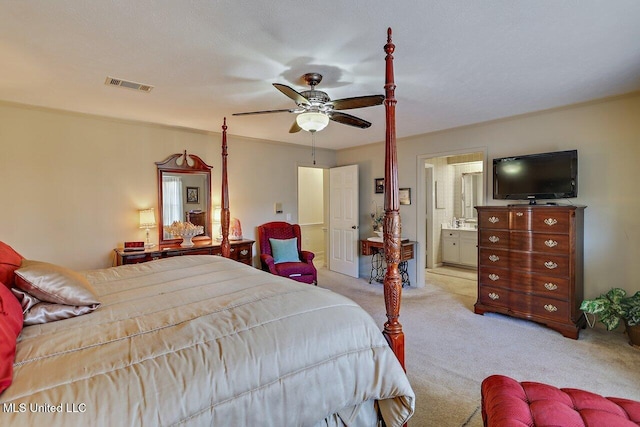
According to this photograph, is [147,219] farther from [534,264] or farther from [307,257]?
[534,264]

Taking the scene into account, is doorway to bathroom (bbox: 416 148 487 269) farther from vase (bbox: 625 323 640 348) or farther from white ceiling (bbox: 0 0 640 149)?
vase (bbox: 625 323 640 348)

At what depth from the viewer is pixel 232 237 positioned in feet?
15.7

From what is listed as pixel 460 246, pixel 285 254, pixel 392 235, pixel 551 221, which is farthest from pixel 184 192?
pixel 460 246

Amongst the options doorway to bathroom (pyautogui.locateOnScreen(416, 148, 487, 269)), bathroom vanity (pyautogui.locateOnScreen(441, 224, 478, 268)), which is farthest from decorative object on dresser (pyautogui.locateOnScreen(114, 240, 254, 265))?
bathroom vanity (pyautogui.locateOnScreen(441, 224, 478, 268))

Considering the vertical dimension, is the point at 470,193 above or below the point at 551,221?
above

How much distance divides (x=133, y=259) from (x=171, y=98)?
1920 millimetres

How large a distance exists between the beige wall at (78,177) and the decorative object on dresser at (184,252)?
1.33 feet

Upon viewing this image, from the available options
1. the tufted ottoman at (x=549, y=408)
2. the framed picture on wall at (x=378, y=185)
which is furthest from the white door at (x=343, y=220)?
the tufted ottoman at (x=549, y=408)

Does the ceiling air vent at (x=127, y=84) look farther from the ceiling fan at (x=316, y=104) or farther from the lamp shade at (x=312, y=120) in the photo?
the lamp shade at (x=312, y=120)

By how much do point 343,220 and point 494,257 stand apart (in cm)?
275

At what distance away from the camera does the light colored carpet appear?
2229 mm

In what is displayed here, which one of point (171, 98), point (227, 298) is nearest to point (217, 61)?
point (171, 98)

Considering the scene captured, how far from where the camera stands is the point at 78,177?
3701mm

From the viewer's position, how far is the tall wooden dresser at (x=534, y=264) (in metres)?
3.23
